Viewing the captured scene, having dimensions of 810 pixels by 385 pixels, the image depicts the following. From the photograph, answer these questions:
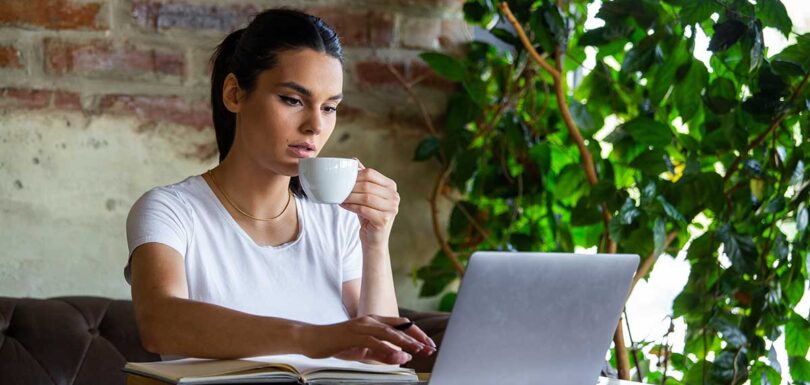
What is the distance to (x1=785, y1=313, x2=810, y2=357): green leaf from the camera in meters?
1.90

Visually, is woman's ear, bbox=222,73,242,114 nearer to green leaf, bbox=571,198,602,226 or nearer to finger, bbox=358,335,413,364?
finger, bbox=358,335,413,364

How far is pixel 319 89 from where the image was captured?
1.64 m

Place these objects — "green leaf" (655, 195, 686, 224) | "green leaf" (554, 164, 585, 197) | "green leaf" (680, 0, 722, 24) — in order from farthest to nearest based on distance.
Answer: "green leaf" (554, 164, 585, 197) < "green leaf" (655, 195, 686, 224) < "green leaf" (680, 0, 722, 24)

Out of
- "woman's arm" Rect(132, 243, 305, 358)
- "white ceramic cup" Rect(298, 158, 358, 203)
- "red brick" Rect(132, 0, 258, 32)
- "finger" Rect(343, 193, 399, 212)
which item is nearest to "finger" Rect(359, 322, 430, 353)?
"woman's arm" Rect(132, 243, 305, 358)

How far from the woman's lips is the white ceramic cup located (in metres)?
0.20

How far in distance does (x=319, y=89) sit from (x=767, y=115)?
2.62ft

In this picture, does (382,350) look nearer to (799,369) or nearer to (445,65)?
(799,369)

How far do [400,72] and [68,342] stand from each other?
101 centimetres

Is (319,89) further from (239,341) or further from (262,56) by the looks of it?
(239,341)

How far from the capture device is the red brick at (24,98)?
6.65 feet

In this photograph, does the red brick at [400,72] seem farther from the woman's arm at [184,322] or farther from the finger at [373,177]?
the woman's arm at [184,322]

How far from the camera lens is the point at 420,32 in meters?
2.45

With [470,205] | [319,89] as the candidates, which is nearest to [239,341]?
[319,89]

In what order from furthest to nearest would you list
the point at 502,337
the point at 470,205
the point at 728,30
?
the point at 470,205 < the point at 728,30 < the point at 502,337
